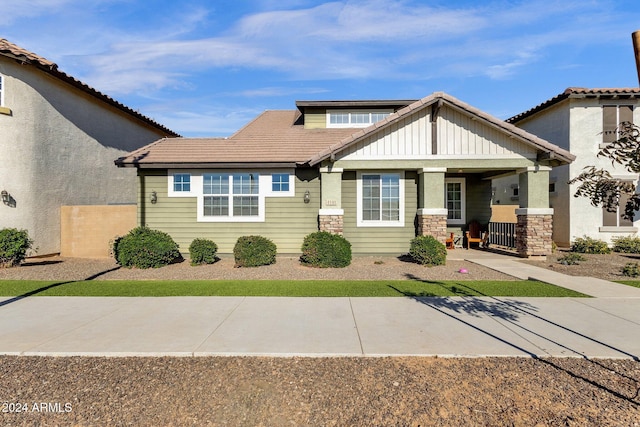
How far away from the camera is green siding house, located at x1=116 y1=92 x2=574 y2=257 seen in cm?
1241

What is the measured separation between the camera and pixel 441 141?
1260cm

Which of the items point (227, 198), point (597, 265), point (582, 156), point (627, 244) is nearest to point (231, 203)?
point (227, 198)

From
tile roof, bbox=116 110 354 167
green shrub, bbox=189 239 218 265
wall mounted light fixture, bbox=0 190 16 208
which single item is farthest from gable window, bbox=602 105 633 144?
wall mounted light fixture, bbox=0 190 16 208

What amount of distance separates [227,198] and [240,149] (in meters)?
2.07

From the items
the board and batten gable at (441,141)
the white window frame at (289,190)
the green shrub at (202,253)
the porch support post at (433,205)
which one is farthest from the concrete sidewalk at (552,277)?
the green shrub at (202,253)

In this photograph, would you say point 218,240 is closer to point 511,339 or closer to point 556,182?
point 511,339

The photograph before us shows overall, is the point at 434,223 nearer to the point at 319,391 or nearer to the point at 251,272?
the point at 251,272

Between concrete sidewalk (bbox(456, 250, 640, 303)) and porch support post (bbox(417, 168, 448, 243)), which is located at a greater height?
porch support post (bbox(417, 168, 448, 243))

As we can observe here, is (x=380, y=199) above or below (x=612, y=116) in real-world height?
below

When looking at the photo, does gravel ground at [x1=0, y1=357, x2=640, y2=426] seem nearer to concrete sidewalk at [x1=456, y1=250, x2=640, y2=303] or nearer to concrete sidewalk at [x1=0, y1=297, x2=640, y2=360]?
concrete sidewalk at [x1=0, y1=297, x2=640, y2=360]

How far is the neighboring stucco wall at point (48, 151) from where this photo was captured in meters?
12.1

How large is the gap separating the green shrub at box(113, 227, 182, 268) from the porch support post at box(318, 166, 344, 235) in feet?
17.6

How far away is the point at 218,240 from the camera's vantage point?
522 inches

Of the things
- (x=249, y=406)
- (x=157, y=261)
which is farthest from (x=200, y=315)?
(x=157, y=261)
